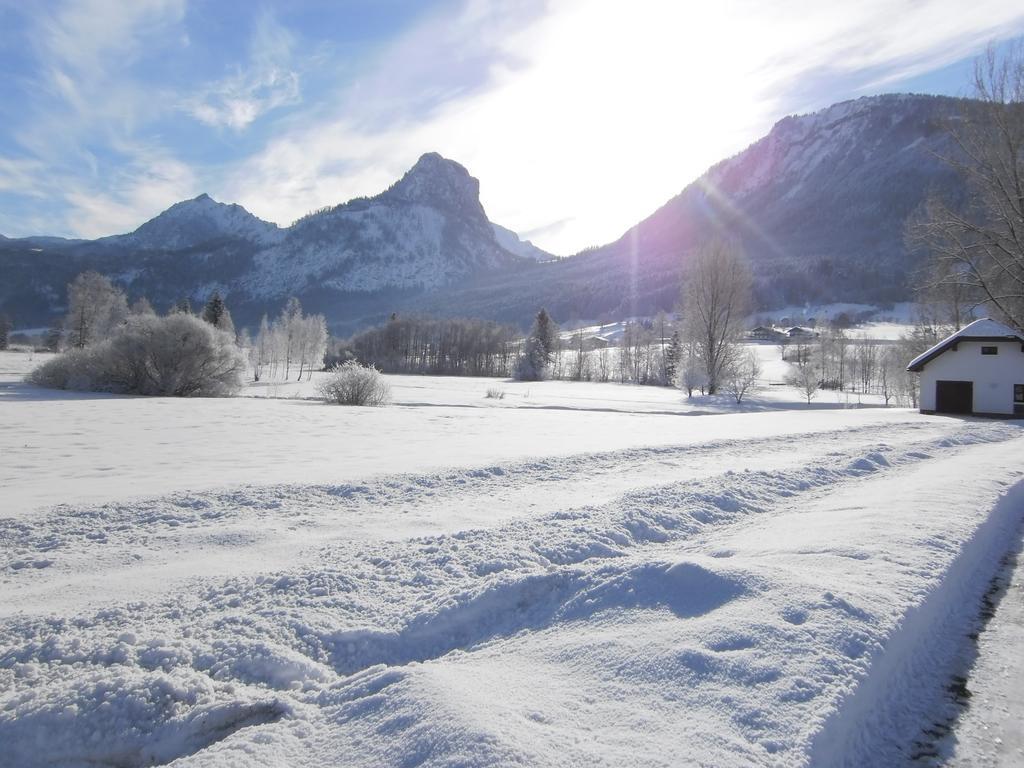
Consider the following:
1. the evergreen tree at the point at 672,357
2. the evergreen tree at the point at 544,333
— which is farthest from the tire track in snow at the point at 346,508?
the evergreen tree at the point at 544,333

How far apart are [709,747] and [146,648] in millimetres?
3223

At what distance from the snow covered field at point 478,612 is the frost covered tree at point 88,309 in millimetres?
60919

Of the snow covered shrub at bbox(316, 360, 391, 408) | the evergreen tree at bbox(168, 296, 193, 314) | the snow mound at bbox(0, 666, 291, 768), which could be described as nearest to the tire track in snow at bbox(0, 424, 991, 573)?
the snow mound at bbox(0, 666, 291, 768)

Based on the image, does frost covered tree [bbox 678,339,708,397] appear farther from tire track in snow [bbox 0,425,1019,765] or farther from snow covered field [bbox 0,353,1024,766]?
tire track in snow [bbox 0,425,1019,765]

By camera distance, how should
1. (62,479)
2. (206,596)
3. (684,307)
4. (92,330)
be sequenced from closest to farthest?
1. (206,596)
2. (62,479)
3. (684,307)
4. (92,330)

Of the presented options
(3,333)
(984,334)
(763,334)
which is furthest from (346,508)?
(763,334)

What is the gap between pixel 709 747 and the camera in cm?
241

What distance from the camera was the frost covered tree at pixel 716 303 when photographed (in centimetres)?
4241

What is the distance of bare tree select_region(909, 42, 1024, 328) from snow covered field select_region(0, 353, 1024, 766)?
19.4m

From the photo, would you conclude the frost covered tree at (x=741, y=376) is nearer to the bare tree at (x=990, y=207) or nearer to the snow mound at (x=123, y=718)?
the bare tree at (x=990, y=207)

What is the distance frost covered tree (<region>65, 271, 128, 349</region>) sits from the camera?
55.4m

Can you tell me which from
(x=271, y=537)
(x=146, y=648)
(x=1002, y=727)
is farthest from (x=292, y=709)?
(x=1002, y=727)

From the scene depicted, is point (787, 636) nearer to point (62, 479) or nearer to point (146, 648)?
point (146, 648)

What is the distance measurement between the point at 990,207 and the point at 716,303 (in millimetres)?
20721
